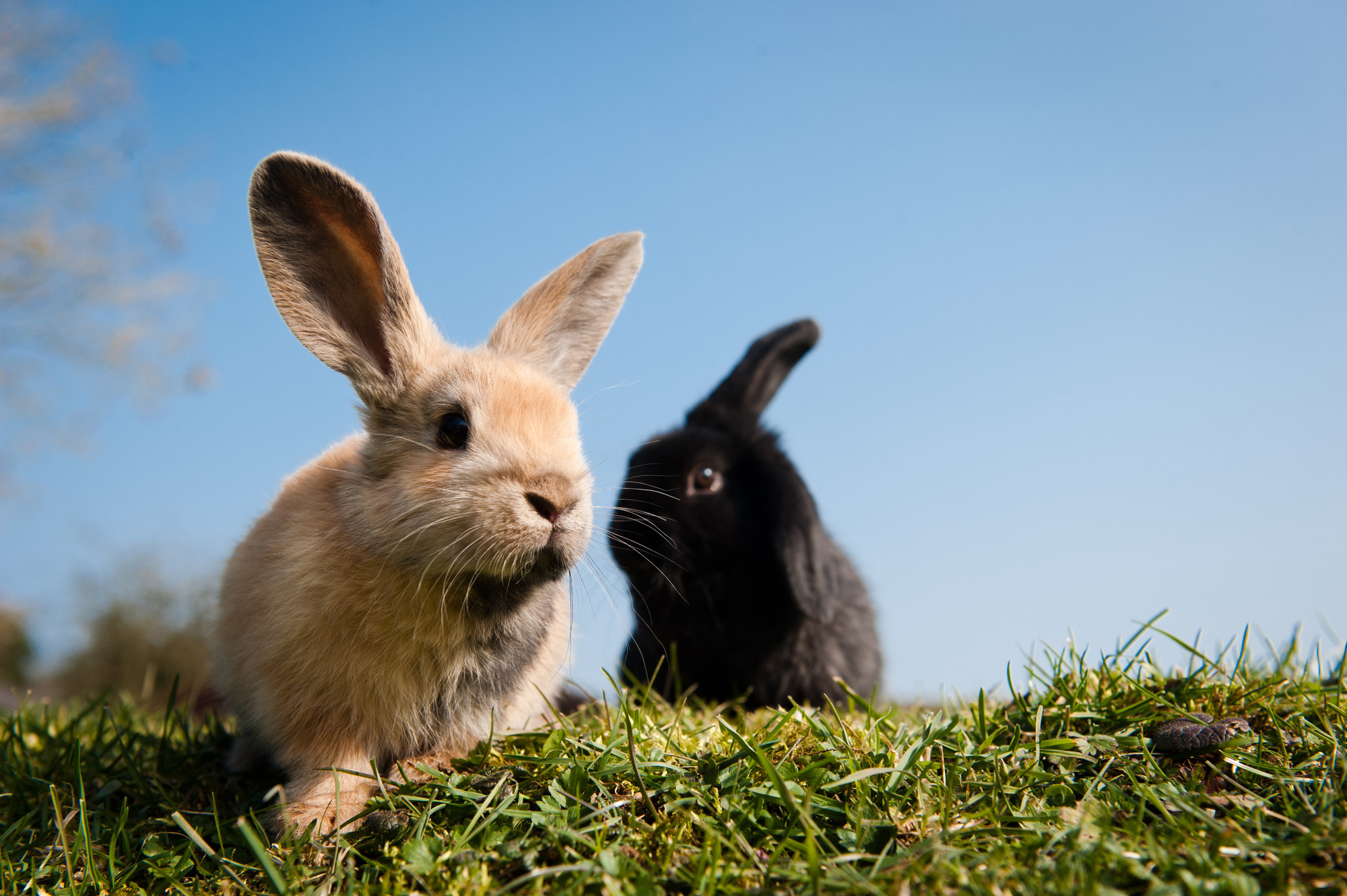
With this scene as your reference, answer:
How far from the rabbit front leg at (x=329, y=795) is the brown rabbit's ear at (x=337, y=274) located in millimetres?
1333

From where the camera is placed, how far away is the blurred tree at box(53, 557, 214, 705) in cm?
926

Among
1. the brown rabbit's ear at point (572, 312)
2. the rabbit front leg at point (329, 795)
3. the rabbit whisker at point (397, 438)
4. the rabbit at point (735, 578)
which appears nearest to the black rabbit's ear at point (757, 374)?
the rabbit at point (735, 578)

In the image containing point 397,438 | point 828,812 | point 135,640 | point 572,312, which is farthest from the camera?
point 135,640

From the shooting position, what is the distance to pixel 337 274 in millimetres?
3309

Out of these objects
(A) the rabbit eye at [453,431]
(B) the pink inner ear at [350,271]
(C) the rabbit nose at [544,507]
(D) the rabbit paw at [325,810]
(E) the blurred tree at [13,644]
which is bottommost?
(E) the blurred tree at [13,644]

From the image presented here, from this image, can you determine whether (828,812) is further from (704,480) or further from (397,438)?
(704,480)

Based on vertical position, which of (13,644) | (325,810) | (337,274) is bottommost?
(13,644)

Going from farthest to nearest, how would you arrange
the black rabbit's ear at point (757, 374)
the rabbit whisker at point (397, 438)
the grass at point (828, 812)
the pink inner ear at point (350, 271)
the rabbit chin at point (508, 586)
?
the black rabbit's ear at point (757, 374), the pink inner ear at point (350, 271), the rabbit whisker at point (397, 438), the rabbit chin at point (508, 586), the grass at point (828, 812)

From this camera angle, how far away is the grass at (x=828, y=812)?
6.46ft

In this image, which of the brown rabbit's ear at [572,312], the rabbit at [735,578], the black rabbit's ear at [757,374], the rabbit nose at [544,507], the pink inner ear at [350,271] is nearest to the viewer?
the rabbit nose at [544,507]

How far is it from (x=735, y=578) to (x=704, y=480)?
0.61 metres

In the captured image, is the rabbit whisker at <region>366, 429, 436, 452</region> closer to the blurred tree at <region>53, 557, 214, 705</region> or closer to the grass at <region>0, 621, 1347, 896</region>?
the grass at <region>0, 621, 1347, 896</region>

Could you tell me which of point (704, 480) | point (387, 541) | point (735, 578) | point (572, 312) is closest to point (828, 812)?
point (387, 541)

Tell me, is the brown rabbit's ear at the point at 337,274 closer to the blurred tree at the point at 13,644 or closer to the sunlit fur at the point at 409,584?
the sunlit fur at the point at 409,584
